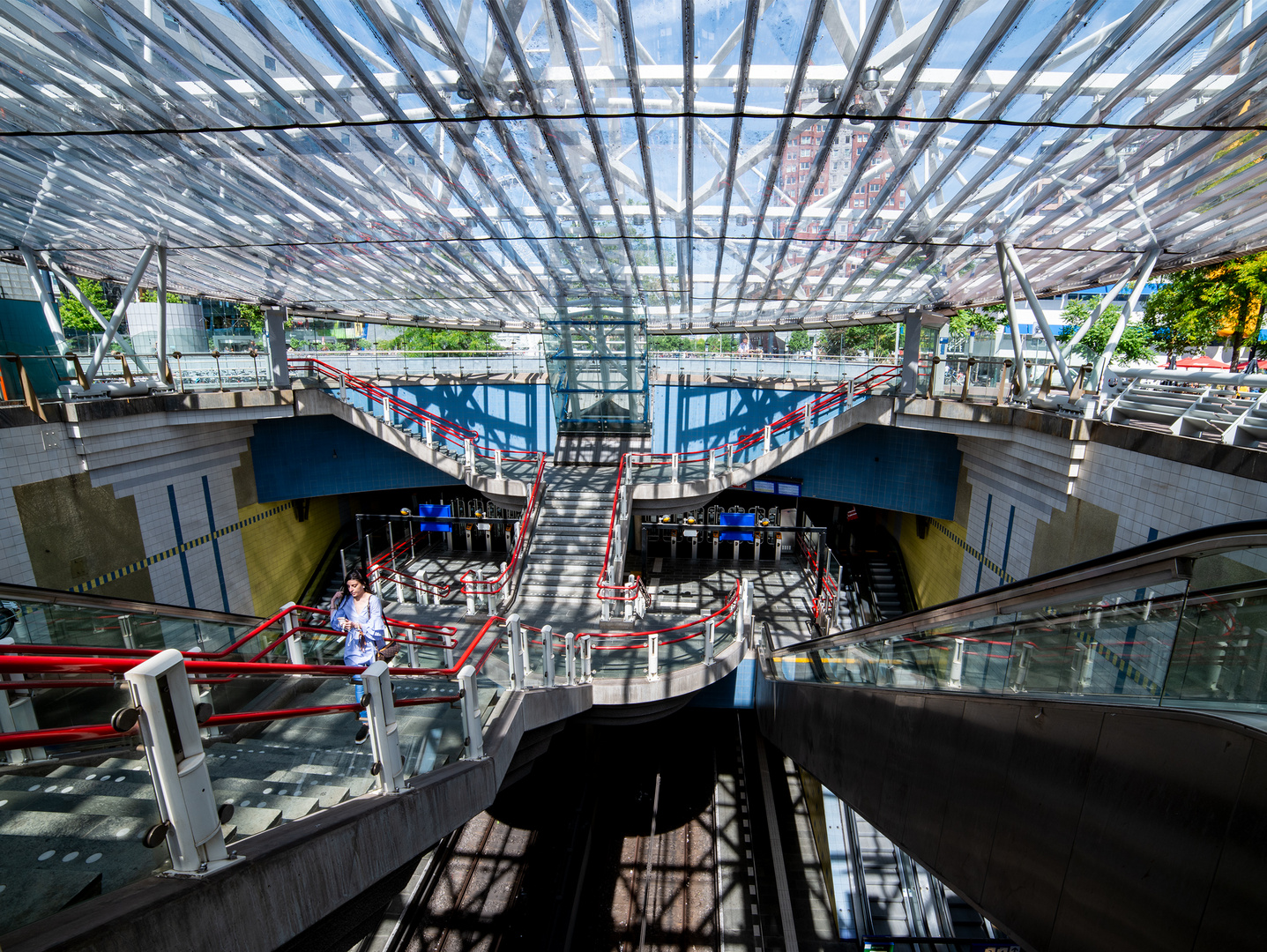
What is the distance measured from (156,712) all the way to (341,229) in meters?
7.76

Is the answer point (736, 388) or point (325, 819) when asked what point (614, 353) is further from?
point (325, 819)

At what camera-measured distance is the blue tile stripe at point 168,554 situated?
8609 millimetres

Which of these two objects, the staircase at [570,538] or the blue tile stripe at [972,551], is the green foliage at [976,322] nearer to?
the blue tile stripe at [972,551]

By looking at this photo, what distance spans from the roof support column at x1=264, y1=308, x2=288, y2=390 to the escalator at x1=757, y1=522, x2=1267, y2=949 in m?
12.3

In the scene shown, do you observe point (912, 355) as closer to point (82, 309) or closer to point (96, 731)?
point (96, 731)

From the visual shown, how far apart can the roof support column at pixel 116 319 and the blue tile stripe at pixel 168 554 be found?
111 inches

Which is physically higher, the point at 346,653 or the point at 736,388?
the point at 736,388

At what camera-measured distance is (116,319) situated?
338 inches

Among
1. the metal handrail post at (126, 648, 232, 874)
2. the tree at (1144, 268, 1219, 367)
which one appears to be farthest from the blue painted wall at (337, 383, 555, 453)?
the tree at (1144, 268, 1219, 367)

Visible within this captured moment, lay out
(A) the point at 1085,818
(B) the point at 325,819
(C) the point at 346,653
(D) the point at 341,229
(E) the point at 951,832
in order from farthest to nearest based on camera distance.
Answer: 1. (D) the point at 341,229
2. (C) the point at 346,653
3. (E) the point at 951,832
4. (B) the point at 325,819
5. (A) the point at 1085,818

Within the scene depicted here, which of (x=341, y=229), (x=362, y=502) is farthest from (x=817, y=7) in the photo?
(x=362, y=502)

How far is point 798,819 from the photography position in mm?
9539

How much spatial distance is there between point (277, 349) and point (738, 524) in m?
10.5

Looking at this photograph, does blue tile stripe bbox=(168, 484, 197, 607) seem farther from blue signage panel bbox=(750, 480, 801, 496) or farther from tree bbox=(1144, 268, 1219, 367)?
tree bbox=(1144, 268, 1219, 367)
